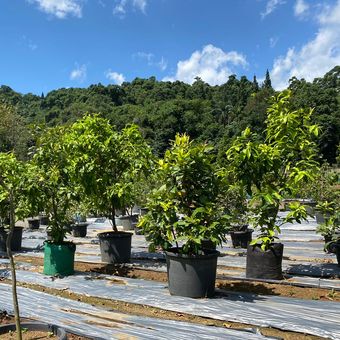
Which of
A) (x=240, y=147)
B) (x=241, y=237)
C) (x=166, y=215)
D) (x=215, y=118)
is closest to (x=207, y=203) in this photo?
(x=166, y=215)

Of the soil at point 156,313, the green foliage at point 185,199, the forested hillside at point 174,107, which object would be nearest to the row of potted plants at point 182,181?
the green foliage at point 185,199

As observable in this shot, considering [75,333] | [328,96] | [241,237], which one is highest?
[328,96]

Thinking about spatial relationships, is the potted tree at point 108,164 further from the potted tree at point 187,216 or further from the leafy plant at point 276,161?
the leafy plant at point 276,161

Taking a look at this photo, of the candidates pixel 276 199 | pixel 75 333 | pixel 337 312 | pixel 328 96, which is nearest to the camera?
pixel 75 333

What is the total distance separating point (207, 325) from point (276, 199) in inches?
77.6

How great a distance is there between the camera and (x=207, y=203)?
15.1 ft

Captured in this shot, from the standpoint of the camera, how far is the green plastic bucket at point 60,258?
593cm

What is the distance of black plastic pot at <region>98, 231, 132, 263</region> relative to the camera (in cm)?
675

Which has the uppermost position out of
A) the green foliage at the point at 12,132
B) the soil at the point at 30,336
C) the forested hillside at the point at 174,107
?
the forested hillside at the point at 174,107

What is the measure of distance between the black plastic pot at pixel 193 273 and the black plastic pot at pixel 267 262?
873 millimetres

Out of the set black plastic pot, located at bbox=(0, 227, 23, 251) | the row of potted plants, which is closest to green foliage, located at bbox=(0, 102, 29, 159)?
black plastic pot, located at bbox=(0, 227, 23, 251)

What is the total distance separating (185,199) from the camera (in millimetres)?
4777

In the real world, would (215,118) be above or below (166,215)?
above

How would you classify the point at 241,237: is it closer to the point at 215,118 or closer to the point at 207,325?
the point at 207,325
